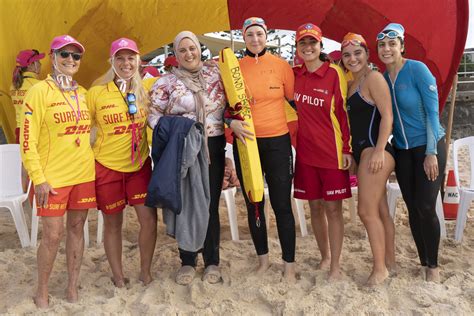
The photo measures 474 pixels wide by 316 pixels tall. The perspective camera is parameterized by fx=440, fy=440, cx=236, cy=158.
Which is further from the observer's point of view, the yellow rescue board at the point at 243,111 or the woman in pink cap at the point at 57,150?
the yellow rescue board at the point at 243,111

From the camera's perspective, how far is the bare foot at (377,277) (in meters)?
2.50

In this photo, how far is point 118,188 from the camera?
2504mm

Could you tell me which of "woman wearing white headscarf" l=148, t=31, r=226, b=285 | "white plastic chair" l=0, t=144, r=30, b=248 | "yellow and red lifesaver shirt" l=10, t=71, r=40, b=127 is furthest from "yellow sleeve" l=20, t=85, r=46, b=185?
"yellow and red lifesaver shirt" l=10, t=71, r=40, b=127

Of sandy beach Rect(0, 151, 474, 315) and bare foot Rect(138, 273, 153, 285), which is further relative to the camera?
bare foot Rect(138, 273, 153, 285)

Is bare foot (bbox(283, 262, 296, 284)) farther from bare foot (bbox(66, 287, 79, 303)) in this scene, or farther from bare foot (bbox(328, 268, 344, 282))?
bare foot (bbox(66, 287, 79, 303))

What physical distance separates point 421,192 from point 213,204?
1192 millimetres

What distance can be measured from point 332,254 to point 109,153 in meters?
1.43

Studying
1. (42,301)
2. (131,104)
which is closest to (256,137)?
(131,104)

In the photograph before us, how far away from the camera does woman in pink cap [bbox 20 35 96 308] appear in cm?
221

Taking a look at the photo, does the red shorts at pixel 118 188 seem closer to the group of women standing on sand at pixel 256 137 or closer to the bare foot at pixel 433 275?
the group of women standing on sand at pixel 256 137

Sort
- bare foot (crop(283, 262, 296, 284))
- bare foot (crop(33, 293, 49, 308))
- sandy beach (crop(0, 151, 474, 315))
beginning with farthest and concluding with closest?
bare foot (crop(283, 262, 296, 284)) < bare foot (crop(33, 293, 49, 308)) < sandy beach (crop(0, 151, 474, 315))

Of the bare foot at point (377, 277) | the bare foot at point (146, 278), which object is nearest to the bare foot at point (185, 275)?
the bare foot at point (146, 278)

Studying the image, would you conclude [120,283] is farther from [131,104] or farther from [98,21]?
[98,21]

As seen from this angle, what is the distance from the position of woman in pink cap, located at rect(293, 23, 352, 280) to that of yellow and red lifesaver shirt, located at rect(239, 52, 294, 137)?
0.36ft
